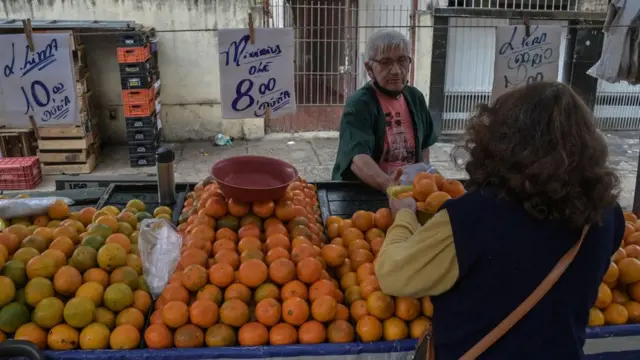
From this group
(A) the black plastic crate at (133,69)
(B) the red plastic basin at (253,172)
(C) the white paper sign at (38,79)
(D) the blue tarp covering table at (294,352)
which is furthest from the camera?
(A) the black plastic crate at (133,69)

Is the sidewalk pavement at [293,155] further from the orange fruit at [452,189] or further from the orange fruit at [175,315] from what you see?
the orange fruit at [175,315]

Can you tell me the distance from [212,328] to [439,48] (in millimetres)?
7564

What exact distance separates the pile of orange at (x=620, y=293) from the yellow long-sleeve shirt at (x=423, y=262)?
36.2 inches

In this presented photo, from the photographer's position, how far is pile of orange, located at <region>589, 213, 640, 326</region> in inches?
84.2

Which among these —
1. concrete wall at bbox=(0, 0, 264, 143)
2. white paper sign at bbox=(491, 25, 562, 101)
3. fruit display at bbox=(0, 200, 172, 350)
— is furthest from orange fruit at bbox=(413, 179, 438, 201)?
concrete wall at bbox=(0, 0, 264, 143)

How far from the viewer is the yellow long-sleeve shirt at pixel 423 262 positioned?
1510mm

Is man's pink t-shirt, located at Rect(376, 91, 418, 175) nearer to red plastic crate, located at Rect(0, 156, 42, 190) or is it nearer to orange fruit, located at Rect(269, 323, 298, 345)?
orange fruit, located at Rect(269, 323, 298, 345)

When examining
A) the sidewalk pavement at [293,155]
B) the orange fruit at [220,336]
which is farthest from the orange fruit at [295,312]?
the sidewalk pavement at [293,155]

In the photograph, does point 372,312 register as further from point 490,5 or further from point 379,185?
point 490,5

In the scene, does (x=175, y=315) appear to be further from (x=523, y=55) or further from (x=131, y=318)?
(x=523, y=55)

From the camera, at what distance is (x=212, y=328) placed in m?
2.02

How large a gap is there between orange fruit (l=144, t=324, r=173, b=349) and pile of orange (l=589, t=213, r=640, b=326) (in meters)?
1.59

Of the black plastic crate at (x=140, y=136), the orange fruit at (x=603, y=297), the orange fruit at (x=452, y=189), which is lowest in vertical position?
the black plastic crate at (x=140, y=136)

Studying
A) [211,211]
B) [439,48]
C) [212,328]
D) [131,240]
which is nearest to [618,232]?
[212,328]
